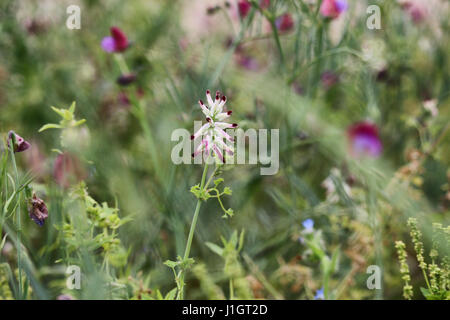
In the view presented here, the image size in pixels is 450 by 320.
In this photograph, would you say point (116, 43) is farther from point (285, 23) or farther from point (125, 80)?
point (285, 23)

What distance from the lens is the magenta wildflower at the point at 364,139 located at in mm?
810

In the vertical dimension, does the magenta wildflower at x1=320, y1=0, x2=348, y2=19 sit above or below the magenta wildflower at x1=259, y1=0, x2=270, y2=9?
above

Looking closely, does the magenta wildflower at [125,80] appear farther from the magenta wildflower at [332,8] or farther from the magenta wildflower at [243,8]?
the magenta wildflower at [332,8]

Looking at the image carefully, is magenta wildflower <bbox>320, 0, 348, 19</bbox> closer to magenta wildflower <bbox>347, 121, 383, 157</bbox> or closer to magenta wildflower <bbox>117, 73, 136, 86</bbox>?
magenta wildflower <bbox>347, 121, 383, 157</bbox>

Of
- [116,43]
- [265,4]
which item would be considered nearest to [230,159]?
[265,4]

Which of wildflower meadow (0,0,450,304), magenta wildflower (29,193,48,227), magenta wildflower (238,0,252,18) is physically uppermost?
magenta wildflower (238,0,252,18)

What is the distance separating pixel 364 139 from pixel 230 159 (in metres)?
0.39

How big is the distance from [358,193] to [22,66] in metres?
0.74

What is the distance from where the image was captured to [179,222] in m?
0.69

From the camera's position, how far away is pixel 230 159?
1.63 ft

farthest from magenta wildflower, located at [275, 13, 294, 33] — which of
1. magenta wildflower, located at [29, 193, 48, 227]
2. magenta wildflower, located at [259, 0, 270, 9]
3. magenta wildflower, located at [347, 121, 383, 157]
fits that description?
magenta wildflower, located at [29, 193, 48, 227]

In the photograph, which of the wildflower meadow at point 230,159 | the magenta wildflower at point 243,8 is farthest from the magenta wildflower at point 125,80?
the magenta wildflower at point 243,8

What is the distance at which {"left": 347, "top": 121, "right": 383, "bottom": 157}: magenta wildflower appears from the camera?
0.81 m

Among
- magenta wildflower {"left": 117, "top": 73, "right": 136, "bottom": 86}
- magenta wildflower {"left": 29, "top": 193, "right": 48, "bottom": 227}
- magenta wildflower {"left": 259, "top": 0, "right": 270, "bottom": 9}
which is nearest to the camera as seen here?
magenta wildflower {"left": 29, "top": 193, "right": 48, "bottom": 227}
